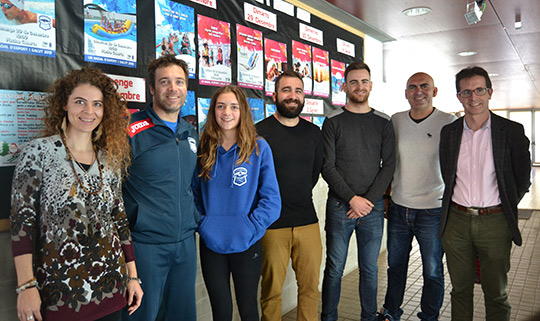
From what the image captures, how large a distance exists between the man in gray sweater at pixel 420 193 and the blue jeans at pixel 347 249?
7.0 inches

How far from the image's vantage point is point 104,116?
1.68 m

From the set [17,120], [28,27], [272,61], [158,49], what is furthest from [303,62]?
[17,120]

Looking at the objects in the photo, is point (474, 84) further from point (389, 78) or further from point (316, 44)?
point (389, 78)

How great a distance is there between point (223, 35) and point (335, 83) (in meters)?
1.63

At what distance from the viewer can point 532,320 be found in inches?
120

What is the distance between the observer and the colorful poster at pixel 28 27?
1667 millimetres

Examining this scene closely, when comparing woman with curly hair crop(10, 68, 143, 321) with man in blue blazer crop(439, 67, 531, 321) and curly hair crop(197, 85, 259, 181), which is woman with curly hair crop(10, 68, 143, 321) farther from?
man in blue blazer crop(439, 67, 531, 321)

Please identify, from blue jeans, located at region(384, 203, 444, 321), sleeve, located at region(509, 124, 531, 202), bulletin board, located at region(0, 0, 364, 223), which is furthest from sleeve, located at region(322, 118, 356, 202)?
sleeve, located at region(509, 124, 531, 202)

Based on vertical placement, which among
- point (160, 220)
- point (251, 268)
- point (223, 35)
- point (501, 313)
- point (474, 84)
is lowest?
point (501, 313)

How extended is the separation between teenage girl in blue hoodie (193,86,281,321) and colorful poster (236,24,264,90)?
87 cm

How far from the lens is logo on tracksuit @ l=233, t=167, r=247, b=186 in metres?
2.05

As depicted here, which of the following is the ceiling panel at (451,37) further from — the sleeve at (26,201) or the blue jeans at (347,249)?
the sleeve at (26,201)

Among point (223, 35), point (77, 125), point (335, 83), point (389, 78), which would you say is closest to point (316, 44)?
point (335, 83)

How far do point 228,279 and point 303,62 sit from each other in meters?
2.20
